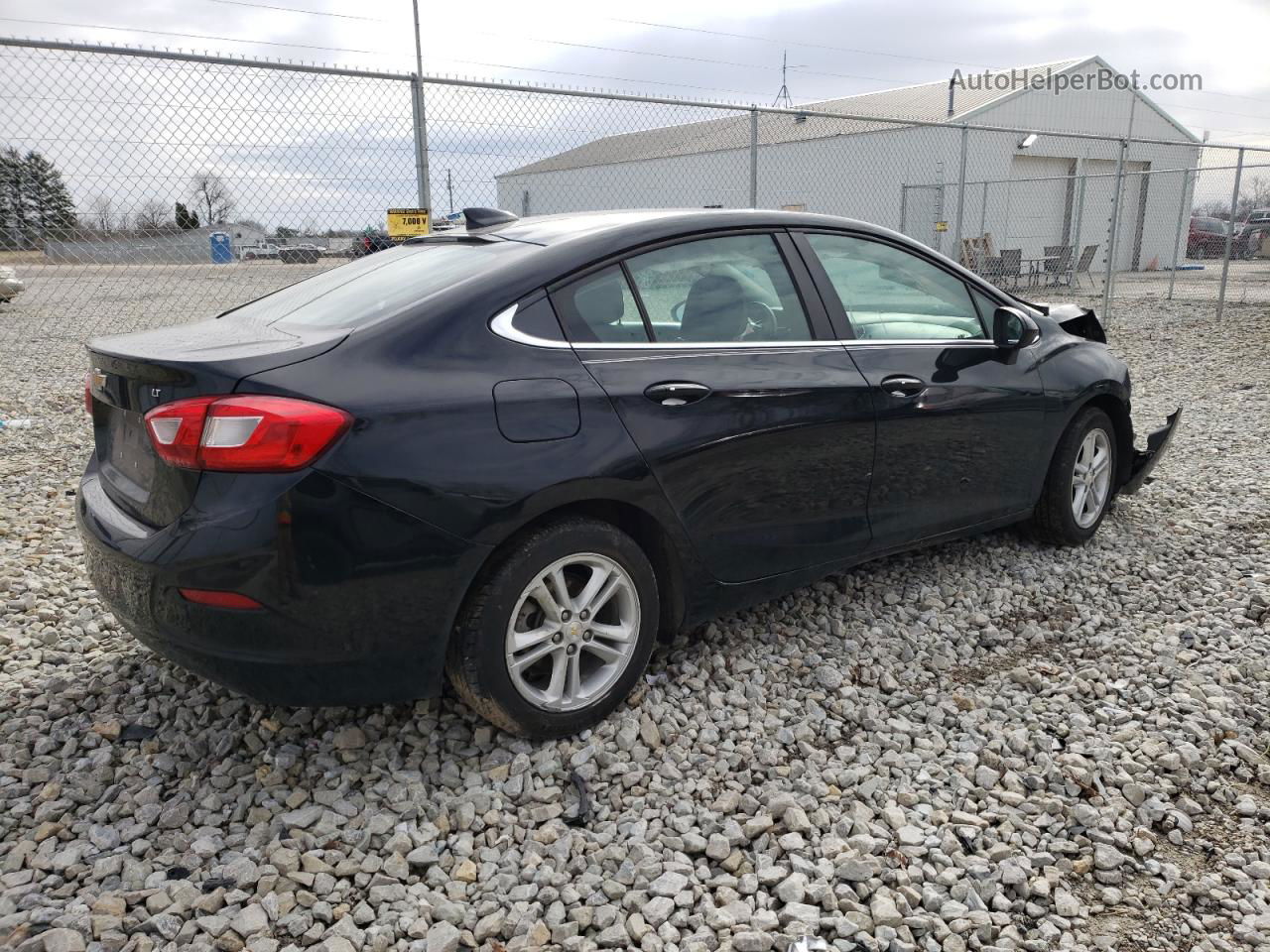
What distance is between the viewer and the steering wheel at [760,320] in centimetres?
319

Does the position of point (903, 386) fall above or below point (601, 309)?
below

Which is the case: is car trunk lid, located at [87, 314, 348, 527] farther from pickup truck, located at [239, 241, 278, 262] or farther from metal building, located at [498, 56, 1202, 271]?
metal building, located at [498, 56, 1202, 271]

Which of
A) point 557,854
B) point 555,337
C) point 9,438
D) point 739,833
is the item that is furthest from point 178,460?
point 9,438

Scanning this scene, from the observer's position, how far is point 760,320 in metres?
3.22

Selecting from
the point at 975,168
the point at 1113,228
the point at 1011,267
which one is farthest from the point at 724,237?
the point at 975,168

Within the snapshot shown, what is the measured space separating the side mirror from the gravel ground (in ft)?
3.42

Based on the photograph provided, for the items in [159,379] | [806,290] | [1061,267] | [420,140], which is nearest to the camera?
[159,379]

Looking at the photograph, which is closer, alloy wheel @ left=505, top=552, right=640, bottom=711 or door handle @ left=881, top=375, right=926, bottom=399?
alloy wheel @ left=505, top=552, right=640, bottom=711

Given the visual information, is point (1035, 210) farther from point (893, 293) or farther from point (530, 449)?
point (530, 449)

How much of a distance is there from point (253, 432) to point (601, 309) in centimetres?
108

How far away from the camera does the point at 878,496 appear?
3469 millimetres

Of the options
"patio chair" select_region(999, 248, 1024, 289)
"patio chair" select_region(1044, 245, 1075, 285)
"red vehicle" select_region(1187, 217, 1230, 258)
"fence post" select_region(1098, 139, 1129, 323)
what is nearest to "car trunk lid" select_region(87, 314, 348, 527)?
"fence post" select_region(1098, 139, 1129, 323)

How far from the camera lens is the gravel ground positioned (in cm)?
218

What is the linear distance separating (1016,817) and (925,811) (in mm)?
237
